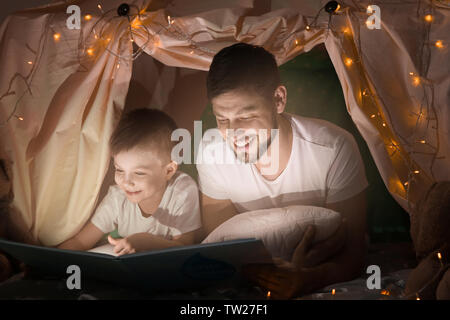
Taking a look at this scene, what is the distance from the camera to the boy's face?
1263mm

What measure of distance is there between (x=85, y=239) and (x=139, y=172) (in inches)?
10.2

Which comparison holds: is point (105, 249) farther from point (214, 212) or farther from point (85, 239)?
point (214, 212)

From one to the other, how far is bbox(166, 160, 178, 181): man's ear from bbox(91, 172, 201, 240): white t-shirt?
0.01 meters

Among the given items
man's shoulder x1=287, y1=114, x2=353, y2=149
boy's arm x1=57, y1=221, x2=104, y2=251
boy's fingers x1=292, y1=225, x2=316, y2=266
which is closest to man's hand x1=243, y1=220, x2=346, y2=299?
boy's fingers x1=292, y1=225, x2=316, y2=266

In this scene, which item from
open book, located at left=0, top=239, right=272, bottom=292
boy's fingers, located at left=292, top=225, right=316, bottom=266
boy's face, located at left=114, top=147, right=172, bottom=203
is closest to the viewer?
open book, located at left=0, top=239, right=272, bottom=292

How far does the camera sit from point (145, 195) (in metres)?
1.28

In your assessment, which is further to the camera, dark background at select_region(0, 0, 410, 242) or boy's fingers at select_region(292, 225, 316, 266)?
dark background at select_region(0, 0, 410, 242)

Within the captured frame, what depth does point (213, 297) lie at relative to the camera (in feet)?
3.66

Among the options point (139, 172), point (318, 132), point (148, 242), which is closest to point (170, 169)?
point (139, 172)

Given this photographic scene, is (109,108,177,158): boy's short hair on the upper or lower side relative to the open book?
upper

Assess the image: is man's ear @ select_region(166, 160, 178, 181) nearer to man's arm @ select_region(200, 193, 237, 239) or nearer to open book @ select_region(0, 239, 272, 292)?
man's arm @ select_region(200, 193, 237, 239)
